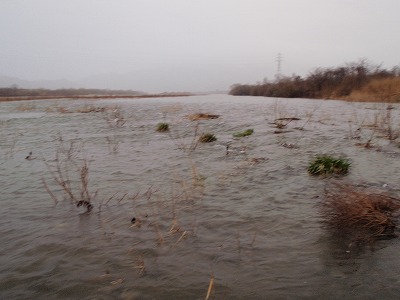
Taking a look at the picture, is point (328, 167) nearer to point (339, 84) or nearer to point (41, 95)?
point (339, 84)

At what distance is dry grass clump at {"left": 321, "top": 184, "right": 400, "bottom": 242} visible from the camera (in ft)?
13.1

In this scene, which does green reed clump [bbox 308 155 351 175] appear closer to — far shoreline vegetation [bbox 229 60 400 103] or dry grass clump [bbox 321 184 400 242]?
dry grass clump [bbox 321 184 400 242]

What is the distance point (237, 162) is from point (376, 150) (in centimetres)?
438

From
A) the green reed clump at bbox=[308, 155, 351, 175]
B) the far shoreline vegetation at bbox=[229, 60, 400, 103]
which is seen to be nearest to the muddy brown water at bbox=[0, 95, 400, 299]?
the green reed clump at bbox=[308, 155, 351, 175]

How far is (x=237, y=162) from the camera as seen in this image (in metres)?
8.57

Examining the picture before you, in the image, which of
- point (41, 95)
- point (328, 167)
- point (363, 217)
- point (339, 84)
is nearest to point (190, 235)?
point (363, 217)

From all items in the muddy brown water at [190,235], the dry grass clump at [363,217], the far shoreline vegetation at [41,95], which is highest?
the far shoreline vegetation at [41,95]

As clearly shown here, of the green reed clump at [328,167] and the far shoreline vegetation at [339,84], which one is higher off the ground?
the far shoreline vegetation at [339,84]

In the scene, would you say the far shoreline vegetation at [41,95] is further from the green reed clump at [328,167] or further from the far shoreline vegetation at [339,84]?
the green reed clump at [328,167]

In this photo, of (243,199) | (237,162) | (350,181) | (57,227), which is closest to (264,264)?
(243,199)

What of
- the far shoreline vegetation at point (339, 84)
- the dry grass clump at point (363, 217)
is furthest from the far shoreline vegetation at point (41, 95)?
the dry grass clump at point (363, 217)

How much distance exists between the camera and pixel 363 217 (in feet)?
13.6

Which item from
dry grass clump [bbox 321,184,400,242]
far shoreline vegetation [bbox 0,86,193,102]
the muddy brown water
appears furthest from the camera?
far shoreline vegetation [bbox 0,86,193,102]

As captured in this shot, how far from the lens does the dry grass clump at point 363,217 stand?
4.01 meters
